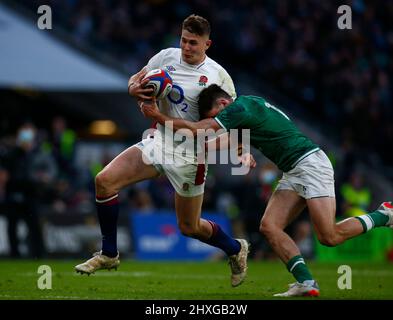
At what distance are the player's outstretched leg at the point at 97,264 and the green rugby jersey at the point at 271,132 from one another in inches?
81.2

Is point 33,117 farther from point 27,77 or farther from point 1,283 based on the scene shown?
point 1,283

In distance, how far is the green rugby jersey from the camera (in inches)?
393

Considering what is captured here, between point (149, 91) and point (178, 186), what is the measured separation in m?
1.20

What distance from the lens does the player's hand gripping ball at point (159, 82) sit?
33.9 feet

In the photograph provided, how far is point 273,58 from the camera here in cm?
2703

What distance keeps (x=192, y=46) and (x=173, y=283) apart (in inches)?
130

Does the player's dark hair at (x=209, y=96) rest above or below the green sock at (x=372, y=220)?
above

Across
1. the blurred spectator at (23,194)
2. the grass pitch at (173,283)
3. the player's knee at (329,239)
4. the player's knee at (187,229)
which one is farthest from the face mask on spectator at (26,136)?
the player's knee at (329,239)

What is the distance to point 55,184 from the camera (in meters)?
20.0

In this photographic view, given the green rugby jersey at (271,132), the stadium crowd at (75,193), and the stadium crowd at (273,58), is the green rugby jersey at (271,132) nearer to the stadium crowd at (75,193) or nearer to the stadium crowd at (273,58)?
the stadium crowd at (75,193)

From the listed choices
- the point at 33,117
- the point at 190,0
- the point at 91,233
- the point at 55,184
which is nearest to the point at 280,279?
the point at 91,233

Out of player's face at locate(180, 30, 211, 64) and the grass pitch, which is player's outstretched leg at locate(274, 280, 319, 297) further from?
player's face at locate(180, 30, 211, 64)

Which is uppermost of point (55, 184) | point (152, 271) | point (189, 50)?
point (189, 50)

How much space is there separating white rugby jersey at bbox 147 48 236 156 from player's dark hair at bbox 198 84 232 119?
11 centimetres
